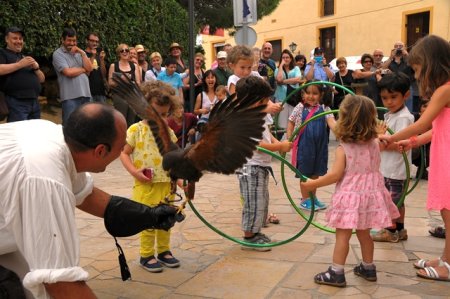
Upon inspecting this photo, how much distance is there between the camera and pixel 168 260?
364 centimetres

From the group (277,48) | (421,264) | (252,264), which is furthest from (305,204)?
(277,48)

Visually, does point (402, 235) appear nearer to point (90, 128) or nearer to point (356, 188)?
point (356, 188)

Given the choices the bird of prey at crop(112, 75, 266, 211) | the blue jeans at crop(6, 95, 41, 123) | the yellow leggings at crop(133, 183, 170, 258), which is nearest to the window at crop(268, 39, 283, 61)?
the blue jeans at crop(6, 95, 41, 123)

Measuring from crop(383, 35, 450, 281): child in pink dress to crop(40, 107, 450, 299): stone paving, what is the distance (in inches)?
6.9

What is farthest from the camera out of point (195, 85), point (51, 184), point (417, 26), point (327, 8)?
point (327, 8)

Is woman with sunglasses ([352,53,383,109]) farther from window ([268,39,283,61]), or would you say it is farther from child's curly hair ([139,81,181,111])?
window ([268,39,283,61])

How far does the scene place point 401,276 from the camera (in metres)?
3.41

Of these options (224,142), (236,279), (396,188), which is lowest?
(236,279)

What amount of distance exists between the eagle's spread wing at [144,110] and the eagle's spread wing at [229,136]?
0.39 meters

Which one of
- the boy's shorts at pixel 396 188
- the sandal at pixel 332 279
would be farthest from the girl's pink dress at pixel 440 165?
the sandal at pixel 332 279

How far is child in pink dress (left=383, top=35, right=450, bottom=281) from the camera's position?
130 inches

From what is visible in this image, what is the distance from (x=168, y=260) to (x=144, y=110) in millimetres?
1152

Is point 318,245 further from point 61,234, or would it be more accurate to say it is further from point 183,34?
point 183,34

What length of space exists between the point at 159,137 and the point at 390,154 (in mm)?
2068
